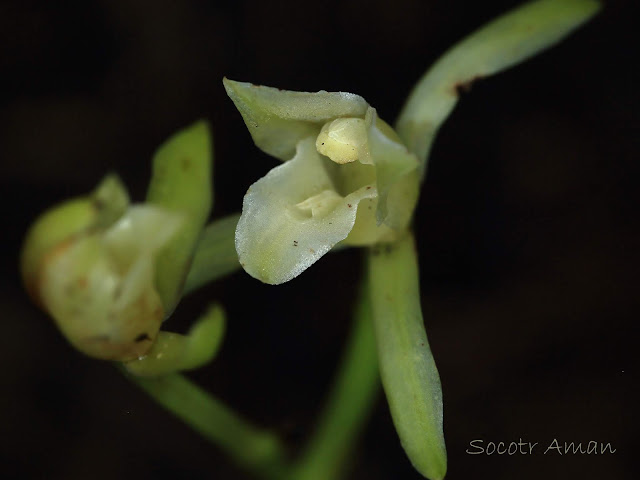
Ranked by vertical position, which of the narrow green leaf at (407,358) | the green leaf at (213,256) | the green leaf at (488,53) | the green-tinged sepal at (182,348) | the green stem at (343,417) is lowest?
the green stem at (343,417)

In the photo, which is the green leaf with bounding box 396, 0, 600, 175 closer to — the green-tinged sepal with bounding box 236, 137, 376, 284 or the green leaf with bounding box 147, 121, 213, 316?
the green-tinged sepal with bounding box 236, 137, 376, 284

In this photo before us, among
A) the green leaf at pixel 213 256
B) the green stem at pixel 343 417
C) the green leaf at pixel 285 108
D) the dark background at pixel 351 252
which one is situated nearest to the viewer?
the green leaf at pixel 285 108

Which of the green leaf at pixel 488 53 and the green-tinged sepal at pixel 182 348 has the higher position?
the green leaf at pixel 488 53

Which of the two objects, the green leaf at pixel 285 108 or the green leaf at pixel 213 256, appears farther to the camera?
the green leaf at pixel 213 256

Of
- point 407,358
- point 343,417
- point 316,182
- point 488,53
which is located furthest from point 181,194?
point 343,417

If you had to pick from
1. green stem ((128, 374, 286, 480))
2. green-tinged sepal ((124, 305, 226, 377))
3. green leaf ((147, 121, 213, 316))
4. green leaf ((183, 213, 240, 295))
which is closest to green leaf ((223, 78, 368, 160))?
green leaf ((147, 121, 213, 316))

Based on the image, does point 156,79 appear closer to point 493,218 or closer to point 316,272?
point 316,272

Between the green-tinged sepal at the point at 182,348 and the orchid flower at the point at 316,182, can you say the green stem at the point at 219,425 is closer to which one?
the green-tinged sepal at the point at 182,348

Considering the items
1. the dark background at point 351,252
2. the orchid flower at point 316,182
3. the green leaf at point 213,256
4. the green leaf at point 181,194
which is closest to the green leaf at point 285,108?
the orchid flower at point 316,182
